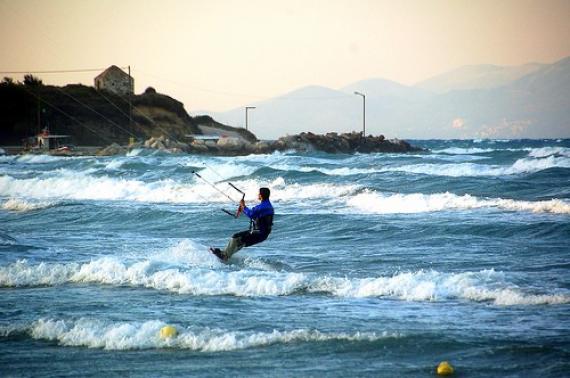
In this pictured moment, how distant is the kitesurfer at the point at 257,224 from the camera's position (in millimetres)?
14383

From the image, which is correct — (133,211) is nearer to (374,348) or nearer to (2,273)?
(2,273)

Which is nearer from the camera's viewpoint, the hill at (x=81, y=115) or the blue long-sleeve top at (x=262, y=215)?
the blue long-sleeve top at (x=262, y=215)

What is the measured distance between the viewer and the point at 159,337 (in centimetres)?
952

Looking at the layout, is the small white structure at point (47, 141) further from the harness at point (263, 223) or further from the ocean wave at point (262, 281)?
the harness at point (263, 223)

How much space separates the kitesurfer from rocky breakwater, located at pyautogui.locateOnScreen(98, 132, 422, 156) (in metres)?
50.3

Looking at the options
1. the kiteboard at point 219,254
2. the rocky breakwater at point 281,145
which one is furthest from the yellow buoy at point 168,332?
the rocky breakwater at point 281,145

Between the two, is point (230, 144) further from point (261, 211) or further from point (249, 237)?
point (261, 211)

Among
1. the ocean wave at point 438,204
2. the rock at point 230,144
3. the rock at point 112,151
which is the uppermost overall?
the rock at point 230,144

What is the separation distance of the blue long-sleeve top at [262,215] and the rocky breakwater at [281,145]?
50553mm

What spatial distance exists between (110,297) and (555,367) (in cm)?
680

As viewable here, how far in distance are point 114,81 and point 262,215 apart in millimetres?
78187

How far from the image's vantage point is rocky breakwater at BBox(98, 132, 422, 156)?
68250 millimetres

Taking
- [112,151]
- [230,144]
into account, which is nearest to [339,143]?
[230,144]

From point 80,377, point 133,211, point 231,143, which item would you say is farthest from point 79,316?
point 231,143
